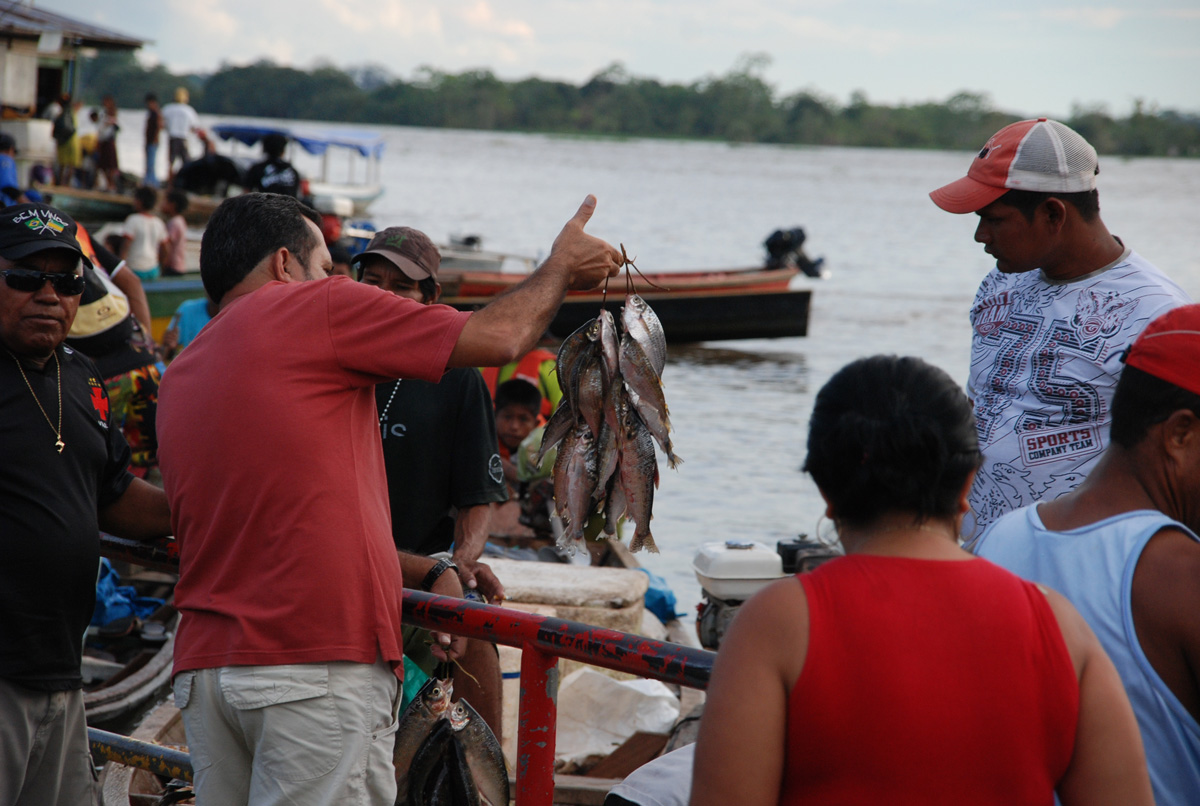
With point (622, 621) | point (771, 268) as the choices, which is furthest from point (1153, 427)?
point (771, 268)

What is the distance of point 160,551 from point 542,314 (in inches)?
57.3

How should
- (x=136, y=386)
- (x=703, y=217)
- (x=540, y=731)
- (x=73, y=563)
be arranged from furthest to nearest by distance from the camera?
(x=703, y=217), (x=136, y=386), (x=73, y=563), (x=540, y=731)

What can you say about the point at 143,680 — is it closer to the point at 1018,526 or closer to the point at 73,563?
the point at 73,563

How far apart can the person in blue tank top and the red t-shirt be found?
132cm

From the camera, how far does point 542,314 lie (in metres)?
2.55

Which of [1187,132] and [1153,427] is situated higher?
[1187,132]

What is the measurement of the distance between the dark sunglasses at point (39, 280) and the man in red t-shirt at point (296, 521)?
800 millimetres

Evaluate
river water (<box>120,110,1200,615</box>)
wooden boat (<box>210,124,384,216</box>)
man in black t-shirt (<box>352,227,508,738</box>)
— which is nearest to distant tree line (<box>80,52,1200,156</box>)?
river water (<box>120,110,1200,615</box>)

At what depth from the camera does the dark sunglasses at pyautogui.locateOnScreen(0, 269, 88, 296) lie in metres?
3.08

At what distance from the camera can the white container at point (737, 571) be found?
5.92m

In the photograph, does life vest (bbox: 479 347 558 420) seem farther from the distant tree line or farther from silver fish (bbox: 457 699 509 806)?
the distant tree line

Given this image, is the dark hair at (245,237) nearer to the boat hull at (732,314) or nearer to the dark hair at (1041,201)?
the dark hair at (1041,201)

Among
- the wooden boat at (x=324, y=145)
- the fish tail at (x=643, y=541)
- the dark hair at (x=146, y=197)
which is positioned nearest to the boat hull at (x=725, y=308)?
the dark hair at (x=146, y=197)

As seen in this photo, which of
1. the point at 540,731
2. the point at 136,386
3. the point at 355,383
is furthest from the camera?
the point at 136,386
